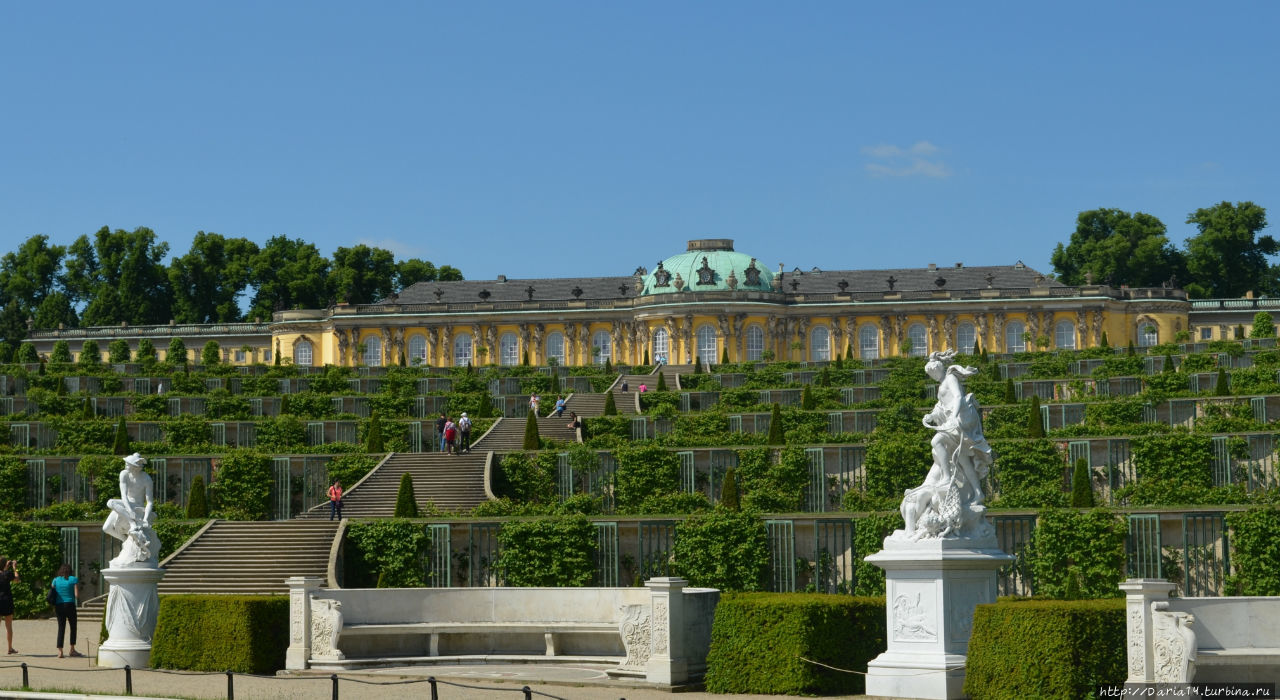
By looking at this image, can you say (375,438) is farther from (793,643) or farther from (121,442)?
(793,643)

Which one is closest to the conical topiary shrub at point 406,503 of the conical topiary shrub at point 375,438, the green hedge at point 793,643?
the conical topiary shrub at point 375,438

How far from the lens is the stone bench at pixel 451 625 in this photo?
21312mm

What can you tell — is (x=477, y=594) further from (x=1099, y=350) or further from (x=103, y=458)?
(x=1099, y=350)

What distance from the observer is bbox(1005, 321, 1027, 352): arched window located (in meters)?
80.8

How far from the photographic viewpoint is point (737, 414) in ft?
139

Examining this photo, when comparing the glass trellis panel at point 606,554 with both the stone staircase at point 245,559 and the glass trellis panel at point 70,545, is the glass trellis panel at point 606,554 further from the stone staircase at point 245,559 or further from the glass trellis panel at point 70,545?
the glass trellis panel at point 70,545

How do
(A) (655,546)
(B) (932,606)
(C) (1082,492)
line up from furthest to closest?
1. (A) (655,546)
2. (C) (1082,492)
3. (B) (932,606)

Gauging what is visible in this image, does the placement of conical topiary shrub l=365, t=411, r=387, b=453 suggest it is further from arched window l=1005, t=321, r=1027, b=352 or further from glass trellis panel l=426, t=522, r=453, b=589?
arched window l=1005, t=321, r=1027, b=352

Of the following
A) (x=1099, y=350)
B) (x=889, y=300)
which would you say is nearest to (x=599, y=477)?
(x=1099, y=350)

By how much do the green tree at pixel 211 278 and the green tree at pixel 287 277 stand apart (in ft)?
2.27

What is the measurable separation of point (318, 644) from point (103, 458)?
17.1m

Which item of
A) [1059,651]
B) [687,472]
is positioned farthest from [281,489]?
[1059,651]

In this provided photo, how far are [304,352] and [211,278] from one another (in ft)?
33.4

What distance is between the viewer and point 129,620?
21.4 m
